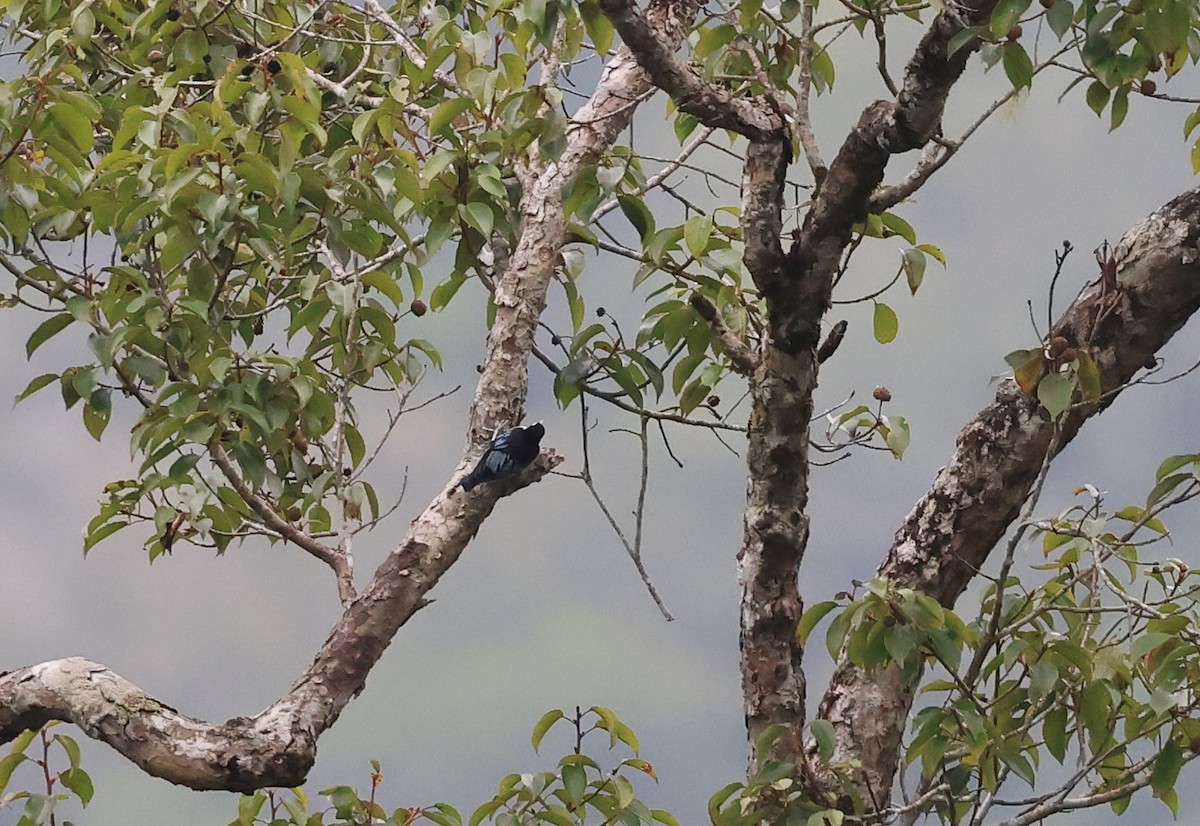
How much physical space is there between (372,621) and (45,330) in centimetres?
90

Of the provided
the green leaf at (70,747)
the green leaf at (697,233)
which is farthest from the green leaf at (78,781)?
the green leaf at (697,233)

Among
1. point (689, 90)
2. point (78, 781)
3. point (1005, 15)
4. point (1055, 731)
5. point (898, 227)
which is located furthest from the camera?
point (78, 781)

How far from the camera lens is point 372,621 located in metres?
3.01

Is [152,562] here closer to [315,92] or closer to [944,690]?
[315,92]

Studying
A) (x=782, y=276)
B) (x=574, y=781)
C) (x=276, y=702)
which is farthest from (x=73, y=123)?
(x=574, y=781)

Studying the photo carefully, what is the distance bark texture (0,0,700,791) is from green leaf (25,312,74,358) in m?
0.64

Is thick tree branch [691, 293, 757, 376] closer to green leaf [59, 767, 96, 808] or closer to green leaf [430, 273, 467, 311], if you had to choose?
green leaf [430, 273, 467, 311]

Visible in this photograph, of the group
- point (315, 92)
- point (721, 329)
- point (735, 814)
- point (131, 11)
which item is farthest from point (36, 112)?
point (735, 814)

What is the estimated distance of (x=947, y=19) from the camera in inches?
87.7

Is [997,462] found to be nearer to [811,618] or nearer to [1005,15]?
[811,618]

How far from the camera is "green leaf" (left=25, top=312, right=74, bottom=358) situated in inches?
117

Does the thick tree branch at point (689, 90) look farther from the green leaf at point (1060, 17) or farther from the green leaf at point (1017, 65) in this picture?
the green leaf at point (1060, 17)

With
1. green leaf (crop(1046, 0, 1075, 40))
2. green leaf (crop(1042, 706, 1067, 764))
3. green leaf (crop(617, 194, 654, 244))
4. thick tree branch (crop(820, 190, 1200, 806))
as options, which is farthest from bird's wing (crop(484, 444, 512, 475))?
green leaf (crop(1046, 0, 1075, 40))

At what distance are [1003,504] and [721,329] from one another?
26.1 inches
